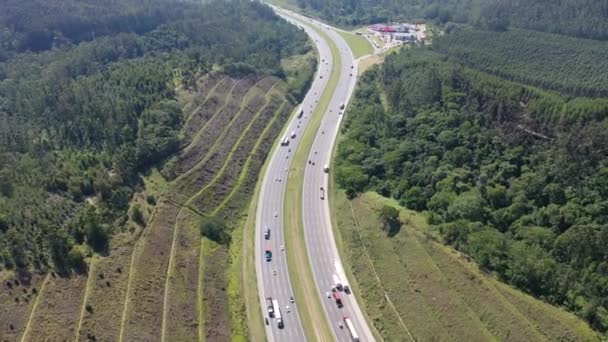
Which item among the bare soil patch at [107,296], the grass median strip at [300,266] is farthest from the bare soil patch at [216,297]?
the bare soil patch at [107,296]

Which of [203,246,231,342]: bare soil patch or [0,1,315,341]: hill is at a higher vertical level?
[0,1,315,341]: hill

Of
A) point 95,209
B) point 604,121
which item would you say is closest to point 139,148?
point 95,209

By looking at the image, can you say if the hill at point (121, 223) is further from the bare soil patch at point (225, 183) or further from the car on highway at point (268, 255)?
the car on highway at point (268, 255)

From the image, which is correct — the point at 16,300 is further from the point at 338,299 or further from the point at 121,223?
the point at 338,299

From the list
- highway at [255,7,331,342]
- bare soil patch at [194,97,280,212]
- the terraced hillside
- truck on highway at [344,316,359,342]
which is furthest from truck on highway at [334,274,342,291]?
bare soil patch at [194,97,280,212]

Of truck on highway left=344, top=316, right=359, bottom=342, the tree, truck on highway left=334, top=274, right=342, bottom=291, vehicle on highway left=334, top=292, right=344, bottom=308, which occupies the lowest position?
truck on highway left=344, top=316, right=359, bottom=342

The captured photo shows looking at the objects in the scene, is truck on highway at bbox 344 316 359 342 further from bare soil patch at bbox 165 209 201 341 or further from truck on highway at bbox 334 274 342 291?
bare soil patch at bbox 165 209 201 341

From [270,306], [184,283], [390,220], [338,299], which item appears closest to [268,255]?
[270,306]
